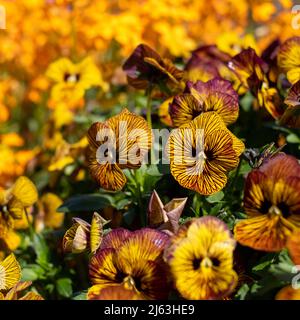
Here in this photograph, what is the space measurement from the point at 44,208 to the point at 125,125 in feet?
2.01

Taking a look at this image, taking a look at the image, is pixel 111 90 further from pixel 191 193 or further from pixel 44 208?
pixel 191 193

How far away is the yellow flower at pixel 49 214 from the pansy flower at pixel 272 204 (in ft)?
2.57

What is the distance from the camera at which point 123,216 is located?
1404 mm

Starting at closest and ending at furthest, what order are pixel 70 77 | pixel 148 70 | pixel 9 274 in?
pixel 9 274 < pixel 148 70 < pixel 70 77

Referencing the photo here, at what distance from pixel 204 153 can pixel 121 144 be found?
0.17m

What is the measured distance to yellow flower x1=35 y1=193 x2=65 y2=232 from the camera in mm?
Answer: 1731

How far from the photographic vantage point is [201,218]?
103 centimetres

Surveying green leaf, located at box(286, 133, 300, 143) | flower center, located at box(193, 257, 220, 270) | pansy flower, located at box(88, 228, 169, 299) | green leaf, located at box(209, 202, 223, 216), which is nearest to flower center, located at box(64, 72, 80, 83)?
green leaf, located at box(286, 133, 300, 143)

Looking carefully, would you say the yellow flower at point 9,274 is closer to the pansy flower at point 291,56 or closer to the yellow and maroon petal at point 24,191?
the yellow and maroon petal at point 24,191

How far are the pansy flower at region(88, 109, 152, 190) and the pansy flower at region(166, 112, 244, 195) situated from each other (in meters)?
0.07

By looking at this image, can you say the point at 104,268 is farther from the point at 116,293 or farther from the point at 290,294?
the point at 290,294

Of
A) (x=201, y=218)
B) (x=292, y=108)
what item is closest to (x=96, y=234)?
(x=201, y=218)

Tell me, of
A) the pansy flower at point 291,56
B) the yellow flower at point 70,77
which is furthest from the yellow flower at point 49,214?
the pansy flower at point 291,56

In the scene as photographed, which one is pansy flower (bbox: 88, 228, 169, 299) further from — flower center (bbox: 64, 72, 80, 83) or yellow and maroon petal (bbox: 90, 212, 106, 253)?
flower center (bbox: 64, 72, 80, 83)
